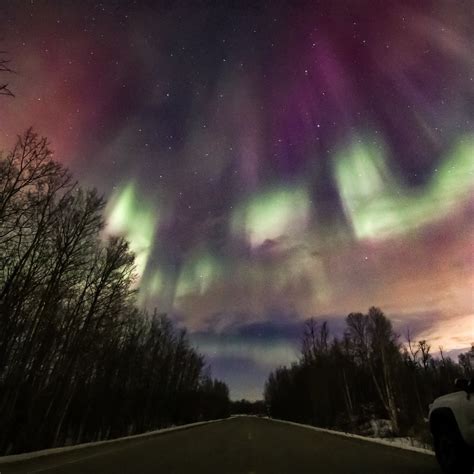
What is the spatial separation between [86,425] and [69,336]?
16.7m

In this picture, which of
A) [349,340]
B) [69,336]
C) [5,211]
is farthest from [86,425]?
[349,340]

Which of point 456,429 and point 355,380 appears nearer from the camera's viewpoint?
point 456,429

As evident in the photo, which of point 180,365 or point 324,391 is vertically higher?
point 180,365

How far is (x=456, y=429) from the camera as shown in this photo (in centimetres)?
665

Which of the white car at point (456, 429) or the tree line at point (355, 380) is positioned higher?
the tree line at point (355, 380)

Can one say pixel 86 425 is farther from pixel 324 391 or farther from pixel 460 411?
pixel 460 411

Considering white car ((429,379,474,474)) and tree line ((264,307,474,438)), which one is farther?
tree line ((264,307,474,438))

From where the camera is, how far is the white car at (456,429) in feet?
20.5

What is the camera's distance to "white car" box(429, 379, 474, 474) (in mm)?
6238

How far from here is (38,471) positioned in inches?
379

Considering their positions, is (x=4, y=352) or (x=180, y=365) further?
(x=180, y=365)

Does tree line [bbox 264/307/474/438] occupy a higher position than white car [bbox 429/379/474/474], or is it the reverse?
tree line [bbox 264/307/474/438]

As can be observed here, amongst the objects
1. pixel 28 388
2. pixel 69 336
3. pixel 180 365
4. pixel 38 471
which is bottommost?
pixel 38 471

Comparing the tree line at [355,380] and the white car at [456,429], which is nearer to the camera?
the white car at [456,429]
